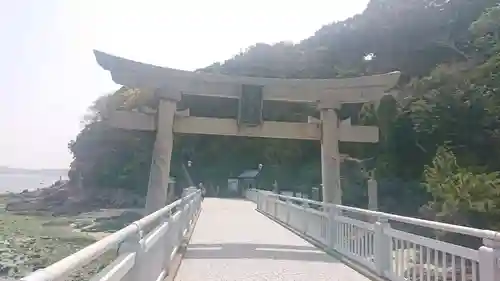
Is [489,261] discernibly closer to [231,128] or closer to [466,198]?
[231,128]

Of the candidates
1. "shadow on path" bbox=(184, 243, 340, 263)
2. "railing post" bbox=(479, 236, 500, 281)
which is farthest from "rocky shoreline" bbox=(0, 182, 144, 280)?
"shadow on path" bbox=(184, 243, 340, 263)

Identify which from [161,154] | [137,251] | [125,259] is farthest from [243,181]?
[125,259]

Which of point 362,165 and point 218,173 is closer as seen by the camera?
point 362,165

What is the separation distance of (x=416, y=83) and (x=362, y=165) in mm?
6055

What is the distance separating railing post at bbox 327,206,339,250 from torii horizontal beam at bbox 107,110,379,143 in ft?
14.8

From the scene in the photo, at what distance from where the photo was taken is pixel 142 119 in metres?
12.4

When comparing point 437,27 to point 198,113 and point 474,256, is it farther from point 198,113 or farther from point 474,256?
point 474,256

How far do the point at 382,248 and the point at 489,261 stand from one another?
2722 mm

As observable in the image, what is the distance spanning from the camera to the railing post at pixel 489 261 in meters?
3.48

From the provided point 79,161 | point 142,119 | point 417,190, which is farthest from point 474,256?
point 79,161

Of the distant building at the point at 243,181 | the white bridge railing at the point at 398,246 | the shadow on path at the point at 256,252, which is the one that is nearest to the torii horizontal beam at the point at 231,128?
the white bridge railing at the point at 398,246

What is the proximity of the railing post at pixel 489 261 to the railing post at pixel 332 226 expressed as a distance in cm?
537

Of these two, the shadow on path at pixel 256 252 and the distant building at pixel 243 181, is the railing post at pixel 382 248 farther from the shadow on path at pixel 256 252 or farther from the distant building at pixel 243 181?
the distant building at pixel 243 181

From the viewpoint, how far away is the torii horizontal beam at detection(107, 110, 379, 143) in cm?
1245
